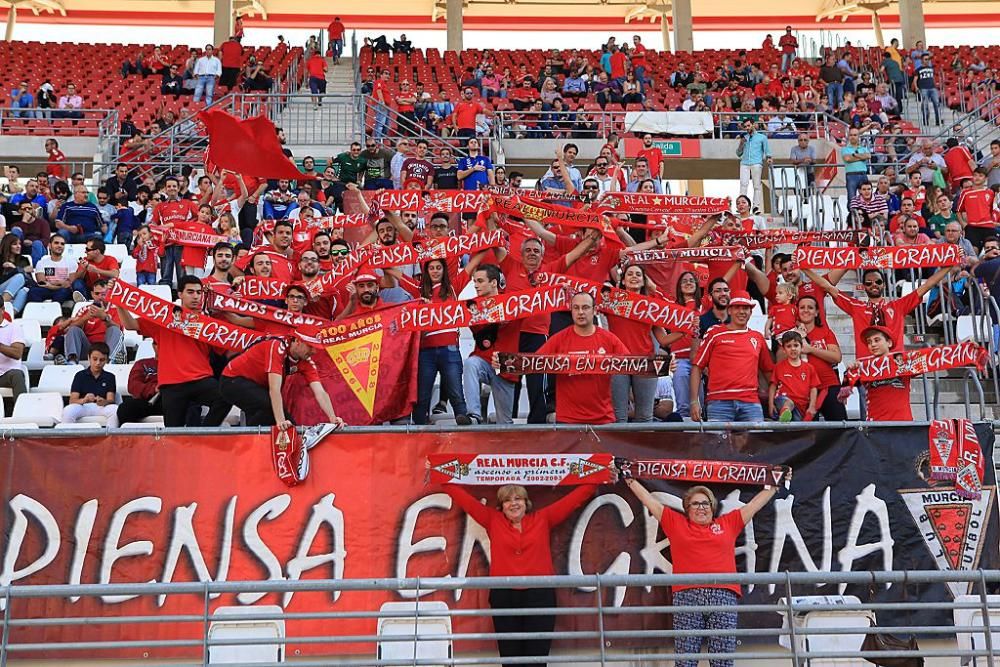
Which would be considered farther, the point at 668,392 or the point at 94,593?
the point at 668,392

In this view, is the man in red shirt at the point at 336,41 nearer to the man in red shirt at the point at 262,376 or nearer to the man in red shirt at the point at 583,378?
the man in red shirt at the point at 262,376

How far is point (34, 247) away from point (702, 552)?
9.87m

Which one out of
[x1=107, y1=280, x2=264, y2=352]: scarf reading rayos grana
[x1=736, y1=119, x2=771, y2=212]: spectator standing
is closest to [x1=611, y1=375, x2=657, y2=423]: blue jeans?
[x1=107, y1=280, x2=264, y2=352]: scarf reading rayos grana

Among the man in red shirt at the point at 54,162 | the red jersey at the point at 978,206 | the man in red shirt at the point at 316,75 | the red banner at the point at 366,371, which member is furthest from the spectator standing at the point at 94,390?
the man in red shirt at the point at 316,75

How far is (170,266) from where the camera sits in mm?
13266

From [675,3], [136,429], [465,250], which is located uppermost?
[675,3]

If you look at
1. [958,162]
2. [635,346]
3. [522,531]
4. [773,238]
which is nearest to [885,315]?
[773,238]

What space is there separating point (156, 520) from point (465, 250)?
3.51 metres

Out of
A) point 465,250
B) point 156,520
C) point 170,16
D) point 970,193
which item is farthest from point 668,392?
point 170,16

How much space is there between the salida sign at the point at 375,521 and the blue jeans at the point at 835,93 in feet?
58.6

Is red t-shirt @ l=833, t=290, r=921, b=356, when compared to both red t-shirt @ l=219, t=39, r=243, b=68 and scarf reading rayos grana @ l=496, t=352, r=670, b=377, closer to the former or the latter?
scarf reading rayos grana @ l=496, t=352, r=670, b=377

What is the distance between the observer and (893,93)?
25.9m

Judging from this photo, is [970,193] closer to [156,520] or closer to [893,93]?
[156,520]

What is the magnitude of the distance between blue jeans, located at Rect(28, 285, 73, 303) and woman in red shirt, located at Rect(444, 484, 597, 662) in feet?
22.3
